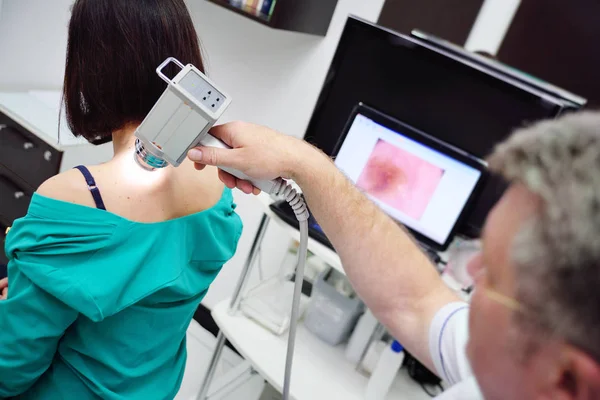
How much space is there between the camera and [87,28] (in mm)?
906

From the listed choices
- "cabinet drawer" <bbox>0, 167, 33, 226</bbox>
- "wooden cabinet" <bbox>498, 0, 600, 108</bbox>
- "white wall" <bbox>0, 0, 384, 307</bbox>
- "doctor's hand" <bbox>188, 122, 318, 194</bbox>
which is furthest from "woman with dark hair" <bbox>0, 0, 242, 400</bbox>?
"wooden cabinet" <bbox>498, 0, 600, 108</bbox>

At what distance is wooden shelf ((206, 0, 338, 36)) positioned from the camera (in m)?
1.59

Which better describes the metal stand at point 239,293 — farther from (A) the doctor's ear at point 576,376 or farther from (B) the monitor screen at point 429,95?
(A) the doctor's ear at point 576,376

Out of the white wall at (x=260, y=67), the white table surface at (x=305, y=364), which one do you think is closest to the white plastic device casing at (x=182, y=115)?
the white table surface at (x=305, y=364)

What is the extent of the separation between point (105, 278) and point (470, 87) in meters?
1.18

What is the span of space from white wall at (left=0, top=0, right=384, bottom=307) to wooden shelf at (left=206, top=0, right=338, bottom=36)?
0.05 metres

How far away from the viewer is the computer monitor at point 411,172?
1356 mm

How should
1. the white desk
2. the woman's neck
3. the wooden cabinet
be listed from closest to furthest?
the woman's neck, the white desk, the wooden cabinet

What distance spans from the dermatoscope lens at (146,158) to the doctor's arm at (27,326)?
29cm

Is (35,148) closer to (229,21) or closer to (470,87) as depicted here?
(229,21)

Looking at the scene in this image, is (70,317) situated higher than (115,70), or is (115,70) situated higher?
(115,70)

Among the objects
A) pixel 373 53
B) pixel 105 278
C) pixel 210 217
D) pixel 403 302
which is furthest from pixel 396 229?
pixel 373 53

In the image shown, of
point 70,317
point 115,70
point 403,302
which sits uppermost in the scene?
point 115,70

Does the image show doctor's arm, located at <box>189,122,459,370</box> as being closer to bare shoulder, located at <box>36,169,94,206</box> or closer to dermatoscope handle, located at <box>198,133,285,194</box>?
dermatoscope handle, located at <box>198,133,285,194</box>
